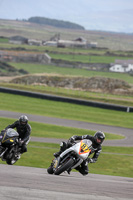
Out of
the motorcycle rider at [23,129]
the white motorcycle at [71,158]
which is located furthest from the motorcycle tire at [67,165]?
the motorcycle rider at [23,129]

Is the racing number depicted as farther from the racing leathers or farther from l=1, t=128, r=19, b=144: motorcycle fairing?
l=1, t=128, r=19, b=144: motorcycle fairing

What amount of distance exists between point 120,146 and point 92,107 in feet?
66.4

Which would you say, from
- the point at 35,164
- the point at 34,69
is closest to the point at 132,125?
the point at 35,164

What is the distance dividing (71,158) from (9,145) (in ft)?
7.69

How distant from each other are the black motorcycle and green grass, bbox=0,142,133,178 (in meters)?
3.59

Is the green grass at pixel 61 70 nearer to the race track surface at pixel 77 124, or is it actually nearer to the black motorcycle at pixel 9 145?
the race track surface at pixel 77 124

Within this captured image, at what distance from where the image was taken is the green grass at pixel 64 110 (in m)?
37.6

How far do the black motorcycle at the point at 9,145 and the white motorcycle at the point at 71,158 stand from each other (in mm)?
1681

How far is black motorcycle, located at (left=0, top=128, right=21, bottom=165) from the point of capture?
12.2m

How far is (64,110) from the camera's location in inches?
1634

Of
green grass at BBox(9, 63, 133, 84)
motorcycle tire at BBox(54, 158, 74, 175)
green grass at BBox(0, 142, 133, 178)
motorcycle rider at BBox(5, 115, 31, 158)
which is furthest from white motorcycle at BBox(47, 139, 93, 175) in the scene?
green grass at BBox(9, 63, 133, 84)

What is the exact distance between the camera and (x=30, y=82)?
78.8m

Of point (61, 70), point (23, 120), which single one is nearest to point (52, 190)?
point (23, 120)

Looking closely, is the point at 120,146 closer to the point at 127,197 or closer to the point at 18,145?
the point at 18,145
